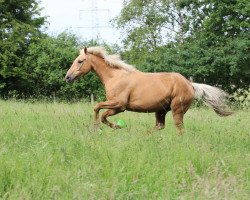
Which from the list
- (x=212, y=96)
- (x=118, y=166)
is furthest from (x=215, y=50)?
(x=118, y=166)

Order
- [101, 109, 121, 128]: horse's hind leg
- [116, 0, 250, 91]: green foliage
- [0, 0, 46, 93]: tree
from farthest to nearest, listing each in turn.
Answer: [0, 0, 46, 93]: tree < [116, 0, 250, 91]: green foliage < [101, 109, 121, 128]: horse's hind leg

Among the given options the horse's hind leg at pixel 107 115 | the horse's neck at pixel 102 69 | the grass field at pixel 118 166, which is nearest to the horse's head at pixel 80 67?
the horse's neck at pixel 102 69

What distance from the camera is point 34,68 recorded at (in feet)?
99.7

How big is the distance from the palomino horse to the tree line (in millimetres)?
15372

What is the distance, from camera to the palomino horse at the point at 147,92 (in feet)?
31.8

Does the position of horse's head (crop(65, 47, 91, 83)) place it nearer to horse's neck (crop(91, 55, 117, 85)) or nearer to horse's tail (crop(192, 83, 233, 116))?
horse's neck (crop(91, 55, 117, 85))

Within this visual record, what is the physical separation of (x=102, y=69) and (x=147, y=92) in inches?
42.9

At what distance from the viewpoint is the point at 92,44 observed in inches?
1215

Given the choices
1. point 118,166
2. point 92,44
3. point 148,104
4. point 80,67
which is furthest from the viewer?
point 92,44

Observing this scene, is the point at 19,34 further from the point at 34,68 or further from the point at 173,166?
the point at 173,166

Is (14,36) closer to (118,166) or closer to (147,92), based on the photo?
(147,92)

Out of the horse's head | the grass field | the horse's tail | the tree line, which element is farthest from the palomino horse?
the tree line

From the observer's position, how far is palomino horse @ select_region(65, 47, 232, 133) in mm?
9688

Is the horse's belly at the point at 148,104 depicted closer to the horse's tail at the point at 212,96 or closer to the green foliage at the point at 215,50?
the horse's tail at the point at 212,96
